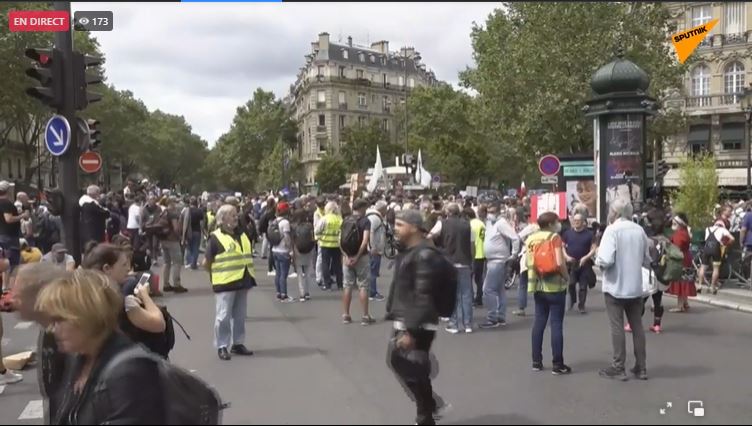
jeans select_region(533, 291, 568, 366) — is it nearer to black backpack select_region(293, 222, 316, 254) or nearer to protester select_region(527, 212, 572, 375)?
protester select_region(527, 212, 572, 375)

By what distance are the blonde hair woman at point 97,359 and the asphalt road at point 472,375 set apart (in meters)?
0.78

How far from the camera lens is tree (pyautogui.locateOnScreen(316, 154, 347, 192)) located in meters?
67.6

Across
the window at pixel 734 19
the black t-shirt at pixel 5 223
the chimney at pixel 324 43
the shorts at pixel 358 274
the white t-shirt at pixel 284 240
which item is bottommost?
the shorts at pixel 358 274

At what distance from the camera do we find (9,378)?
688 centimetres

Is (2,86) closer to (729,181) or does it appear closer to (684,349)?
(684,349)

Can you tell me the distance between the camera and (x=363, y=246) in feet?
32.4

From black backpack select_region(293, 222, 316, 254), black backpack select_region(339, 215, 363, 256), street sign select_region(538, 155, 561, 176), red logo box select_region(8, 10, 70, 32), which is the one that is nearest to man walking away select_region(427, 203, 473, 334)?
black backpack select_region(339, 215, 363, 256)

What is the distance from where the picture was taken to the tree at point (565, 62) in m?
29.0

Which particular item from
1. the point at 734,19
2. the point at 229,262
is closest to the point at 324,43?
the point at 734,19

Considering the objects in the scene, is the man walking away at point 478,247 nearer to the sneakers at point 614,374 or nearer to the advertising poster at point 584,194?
the sneakers at point 614,374

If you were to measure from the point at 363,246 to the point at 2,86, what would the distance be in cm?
2531

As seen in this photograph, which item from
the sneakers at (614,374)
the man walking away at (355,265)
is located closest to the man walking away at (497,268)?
the man walking away at (355,265)

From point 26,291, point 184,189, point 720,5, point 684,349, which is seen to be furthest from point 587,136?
point 184,189

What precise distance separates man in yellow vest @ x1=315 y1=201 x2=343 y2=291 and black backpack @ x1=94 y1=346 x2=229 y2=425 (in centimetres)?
1049
